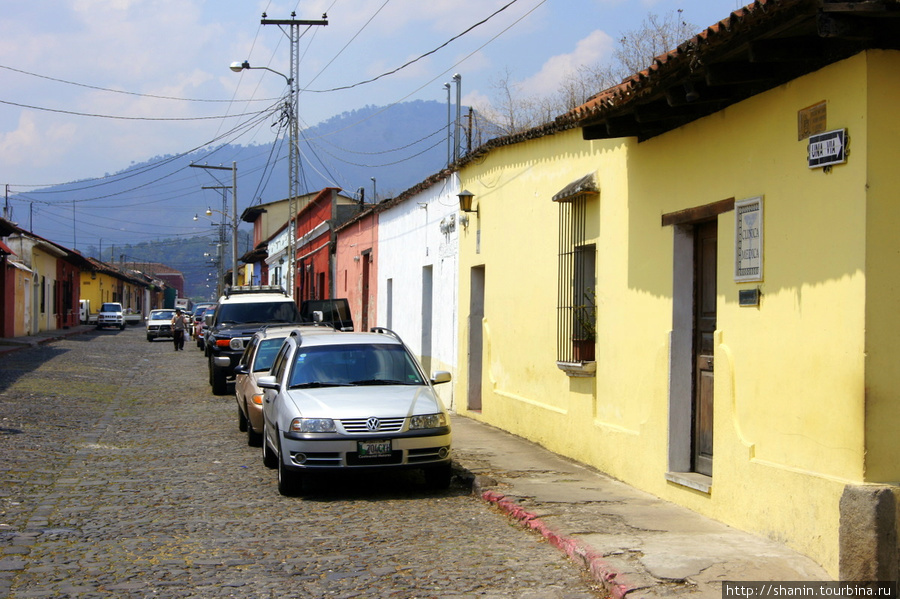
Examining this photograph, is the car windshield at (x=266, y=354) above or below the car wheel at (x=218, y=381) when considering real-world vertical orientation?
above

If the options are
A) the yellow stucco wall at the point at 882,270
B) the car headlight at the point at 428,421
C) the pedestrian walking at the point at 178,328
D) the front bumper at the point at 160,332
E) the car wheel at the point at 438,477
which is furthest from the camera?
the front bumper at the point at 160,332

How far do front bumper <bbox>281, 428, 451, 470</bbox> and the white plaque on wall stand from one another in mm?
3420

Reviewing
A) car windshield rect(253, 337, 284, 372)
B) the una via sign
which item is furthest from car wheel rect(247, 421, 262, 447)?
the una via sign

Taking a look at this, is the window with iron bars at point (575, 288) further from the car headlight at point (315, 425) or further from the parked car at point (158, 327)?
the parked car at point (158, 327)

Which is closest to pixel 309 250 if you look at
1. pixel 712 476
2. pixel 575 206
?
pixel 575 206

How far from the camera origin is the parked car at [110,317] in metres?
59.2

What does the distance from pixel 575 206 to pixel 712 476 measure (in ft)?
13.3

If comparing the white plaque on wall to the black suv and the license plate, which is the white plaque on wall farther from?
the black suv

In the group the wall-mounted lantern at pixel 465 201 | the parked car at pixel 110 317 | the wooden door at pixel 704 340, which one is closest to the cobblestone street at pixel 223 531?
the wooden door at pixel 704 340

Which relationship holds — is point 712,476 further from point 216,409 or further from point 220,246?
point 220,246

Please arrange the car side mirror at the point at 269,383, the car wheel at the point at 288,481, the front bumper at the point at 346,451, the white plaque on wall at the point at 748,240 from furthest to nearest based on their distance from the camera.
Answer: the car side mirror at the point at 269,383, the car wheel at the point at 288,481, the front bumper at the point at 346,451, the white plaque on wall at the point at 748,240

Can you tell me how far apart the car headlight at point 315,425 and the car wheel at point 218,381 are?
1086cm

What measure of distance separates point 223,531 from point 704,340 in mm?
4510

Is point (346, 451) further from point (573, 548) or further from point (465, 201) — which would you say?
point (465, 201)
